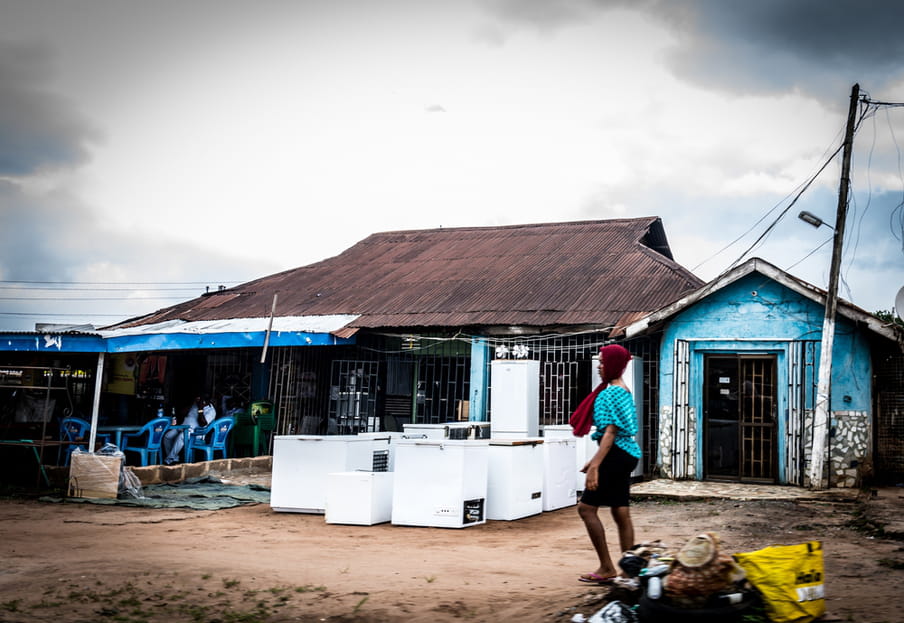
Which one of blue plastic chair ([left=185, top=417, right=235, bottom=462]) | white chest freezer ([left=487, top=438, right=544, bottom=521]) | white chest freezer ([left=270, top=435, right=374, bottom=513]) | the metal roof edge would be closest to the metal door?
the metal roof edge

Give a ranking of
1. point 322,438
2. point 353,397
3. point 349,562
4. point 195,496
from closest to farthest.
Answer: point 349,562
point 322,438
point 195,496
point 353,397

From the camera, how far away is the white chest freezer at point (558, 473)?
1080 centimetres

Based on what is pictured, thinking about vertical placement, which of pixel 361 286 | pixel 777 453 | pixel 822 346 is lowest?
pixel 777 453

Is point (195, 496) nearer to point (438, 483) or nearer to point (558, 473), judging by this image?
point (438, 483)

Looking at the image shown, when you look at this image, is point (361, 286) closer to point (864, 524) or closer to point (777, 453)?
point (777, 453)

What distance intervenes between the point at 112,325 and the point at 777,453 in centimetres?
1365

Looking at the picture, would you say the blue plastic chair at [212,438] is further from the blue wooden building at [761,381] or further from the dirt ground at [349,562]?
the blue wooden building at [761,381]

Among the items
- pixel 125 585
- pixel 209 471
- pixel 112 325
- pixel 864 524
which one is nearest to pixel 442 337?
pixel 209 471

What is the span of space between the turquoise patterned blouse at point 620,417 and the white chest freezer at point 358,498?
4257mm

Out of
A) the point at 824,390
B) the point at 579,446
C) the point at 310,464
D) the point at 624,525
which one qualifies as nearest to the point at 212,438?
the point at 310,464

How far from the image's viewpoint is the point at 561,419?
1455cm

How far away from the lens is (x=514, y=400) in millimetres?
12711

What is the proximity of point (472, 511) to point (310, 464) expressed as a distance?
2.17 metres

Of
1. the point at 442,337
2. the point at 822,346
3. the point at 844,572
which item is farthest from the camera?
the point at 442,337
